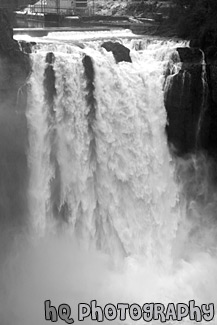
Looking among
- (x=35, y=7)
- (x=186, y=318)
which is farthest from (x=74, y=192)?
(x=35, y=7)

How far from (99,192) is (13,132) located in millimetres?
4271

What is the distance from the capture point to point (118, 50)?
20.2 m

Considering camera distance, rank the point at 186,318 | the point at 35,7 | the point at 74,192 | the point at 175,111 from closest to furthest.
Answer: the point at 186,318, the point at 74,192, the point at 175,111, the point at 35,7

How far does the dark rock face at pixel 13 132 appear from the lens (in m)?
18.4

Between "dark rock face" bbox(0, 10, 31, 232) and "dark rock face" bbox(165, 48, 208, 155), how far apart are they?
20.7ft

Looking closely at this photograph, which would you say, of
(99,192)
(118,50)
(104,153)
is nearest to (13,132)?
(104,153)

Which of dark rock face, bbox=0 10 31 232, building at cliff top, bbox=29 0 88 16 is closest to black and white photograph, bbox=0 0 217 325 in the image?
dark rock face, bbox=0 10 31 232

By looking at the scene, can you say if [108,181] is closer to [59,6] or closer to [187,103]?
[187,103]

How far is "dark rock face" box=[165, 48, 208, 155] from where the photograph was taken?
20.5 m

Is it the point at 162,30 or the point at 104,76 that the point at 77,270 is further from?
the point at 162,30

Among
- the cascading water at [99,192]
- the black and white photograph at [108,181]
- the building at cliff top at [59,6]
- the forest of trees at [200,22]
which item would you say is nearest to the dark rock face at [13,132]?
the black and white photograph at [108,181]

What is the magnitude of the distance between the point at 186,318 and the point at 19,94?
10777mm

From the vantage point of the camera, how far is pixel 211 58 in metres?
21.4

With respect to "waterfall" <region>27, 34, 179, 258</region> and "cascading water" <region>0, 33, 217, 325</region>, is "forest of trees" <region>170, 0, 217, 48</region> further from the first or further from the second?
"waterfall" <region>27, 34, 179, 258</region>
